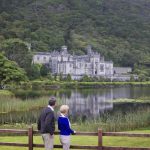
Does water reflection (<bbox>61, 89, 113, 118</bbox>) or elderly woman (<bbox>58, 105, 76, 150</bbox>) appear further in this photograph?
water reflection (<bbox>61, 89, 113, 118</bbox>)

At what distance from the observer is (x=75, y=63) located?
146375 millimetres

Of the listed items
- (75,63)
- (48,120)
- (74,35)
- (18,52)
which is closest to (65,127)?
(48,120)

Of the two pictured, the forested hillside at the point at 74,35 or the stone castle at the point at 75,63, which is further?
the forested hillside at the point at 74,35

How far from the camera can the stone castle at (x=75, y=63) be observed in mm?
142000

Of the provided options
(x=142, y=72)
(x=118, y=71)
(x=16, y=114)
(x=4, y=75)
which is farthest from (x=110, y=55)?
(x=16, y=114)

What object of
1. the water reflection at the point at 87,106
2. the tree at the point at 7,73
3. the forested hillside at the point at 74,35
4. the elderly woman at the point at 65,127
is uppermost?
the forested hillside at the point at 74,35

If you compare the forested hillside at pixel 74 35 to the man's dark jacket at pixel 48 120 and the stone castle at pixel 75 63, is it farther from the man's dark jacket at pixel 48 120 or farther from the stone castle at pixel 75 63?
the man's dark jacket at pixel 48 120

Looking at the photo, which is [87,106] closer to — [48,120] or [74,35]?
[48,120]

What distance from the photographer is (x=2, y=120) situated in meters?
30.1

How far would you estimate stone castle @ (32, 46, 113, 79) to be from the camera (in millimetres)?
142000

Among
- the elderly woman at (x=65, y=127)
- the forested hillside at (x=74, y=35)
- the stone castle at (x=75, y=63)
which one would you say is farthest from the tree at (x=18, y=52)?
the elderly woman at (x=65, y=127)

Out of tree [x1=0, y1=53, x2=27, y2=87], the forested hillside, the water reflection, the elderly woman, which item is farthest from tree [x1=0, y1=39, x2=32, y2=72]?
the elderly woman

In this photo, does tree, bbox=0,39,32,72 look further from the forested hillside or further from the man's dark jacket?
the man's dark jacket

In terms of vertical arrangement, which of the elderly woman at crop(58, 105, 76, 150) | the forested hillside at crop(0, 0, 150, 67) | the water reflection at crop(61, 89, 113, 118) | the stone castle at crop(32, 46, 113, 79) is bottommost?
the water reflection at crop(61, 89, 113, 118)
